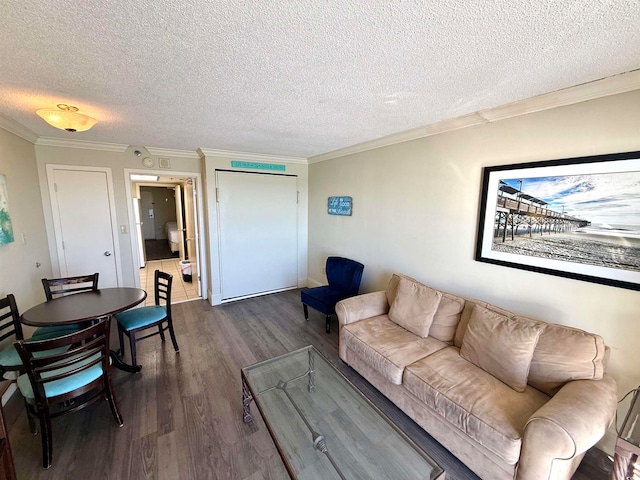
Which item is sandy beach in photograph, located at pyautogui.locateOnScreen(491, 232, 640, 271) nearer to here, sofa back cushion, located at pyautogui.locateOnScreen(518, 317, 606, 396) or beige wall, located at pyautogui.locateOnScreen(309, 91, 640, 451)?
beige wall, located at pyautogui.locateOnScreen(309, 91, 640, 451)

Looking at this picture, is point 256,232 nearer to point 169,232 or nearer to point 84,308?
point 84,308

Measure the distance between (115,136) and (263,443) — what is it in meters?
3.45

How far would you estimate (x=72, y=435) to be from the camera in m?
1.79

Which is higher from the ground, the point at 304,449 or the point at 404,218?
the point at 404,218

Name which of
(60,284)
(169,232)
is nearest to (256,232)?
(60,284)

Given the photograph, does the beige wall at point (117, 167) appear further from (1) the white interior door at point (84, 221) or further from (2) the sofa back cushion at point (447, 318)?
(2) the sofa back cushion at point (447, 318)

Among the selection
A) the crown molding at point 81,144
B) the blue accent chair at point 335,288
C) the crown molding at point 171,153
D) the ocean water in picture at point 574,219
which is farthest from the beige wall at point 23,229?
the ocean water in picture at point 574,219

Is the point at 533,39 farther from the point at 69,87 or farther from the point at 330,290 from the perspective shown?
the point at 330,290

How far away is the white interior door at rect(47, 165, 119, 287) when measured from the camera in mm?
3266

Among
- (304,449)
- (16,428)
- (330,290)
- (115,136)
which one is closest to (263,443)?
(304,449)

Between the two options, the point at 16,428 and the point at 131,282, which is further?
the point at 131,282

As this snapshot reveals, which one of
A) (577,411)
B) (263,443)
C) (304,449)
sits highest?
(577,411)

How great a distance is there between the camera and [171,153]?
3.75 m

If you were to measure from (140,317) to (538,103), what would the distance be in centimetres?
377
